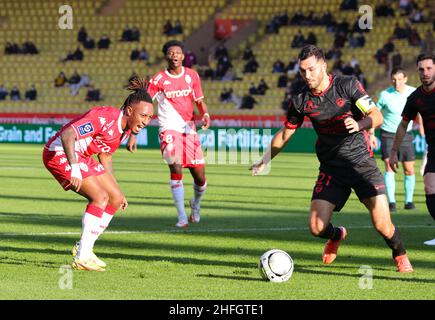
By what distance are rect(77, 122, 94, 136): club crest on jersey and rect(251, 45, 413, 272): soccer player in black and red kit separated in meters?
1.64

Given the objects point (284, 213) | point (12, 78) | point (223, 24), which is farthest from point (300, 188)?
point (12, 78)

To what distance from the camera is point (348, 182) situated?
9.78 m

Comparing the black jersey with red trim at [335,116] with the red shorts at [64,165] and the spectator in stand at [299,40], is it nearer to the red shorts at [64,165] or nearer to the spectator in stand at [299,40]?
the red shorts at [64,165]

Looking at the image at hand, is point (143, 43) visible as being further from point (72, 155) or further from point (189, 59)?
point (72, 155)

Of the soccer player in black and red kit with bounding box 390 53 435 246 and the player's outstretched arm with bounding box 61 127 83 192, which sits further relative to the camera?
the soccer player in black and red kit with bounding box 390 53 435 246

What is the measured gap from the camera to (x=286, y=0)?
1847 inches

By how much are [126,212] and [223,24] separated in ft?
103

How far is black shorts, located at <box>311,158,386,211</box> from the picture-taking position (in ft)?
31.7

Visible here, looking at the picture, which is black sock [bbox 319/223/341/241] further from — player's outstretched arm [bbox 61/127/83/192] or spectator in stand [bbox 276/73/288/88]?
spectator in stand [bbox 276/73/288/88]

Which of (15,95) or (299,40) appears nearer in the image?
(299,40)

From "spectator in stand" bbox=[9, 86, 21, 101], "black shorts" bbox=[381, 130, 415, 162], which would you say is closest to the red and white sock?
"black shorts" bbox=[381, 130, 415, 162]

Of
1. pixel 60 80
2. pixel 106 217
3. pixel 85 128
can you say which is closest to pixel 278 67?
pixel 60 80

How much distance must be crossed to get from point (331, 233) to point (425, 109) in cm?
182
